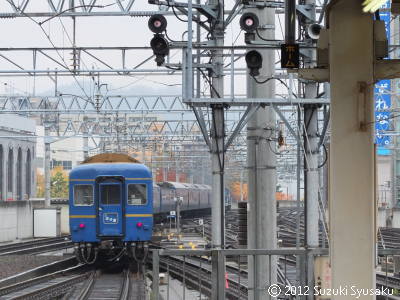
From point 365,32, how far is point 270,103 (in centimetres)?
466

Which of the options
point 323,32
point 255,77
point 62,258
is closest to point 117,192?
point 62,258

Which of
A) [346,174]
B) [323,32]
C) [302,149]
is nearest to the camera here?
[346,174]

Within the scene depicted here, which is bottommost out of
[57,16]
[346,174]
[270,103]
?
[346,174]

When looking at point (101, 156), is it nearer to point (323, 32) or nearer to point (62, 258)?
point (62, 258)

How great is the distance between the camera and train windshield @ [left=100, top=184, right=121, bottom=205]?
18.5 m

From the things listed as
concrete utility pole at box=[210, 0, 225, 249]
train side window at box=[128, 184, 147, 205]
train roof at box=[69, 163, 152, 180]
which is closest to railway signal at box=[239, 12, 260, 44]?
concrete utility pole at box=[210, 0, 225, 249]

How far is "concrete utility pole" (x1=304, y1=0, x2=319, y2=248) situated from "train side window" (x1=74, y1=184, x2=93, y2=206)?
879 centimetres

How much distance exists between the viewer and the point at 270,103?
10734 mm

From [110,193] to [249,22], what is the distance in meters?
9.13

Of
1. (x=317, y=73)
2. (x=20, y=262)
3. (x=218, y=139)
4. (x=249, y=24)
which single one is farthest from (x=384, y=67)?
(x=20, y=262)

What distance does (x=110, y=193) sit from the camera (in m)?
18.5

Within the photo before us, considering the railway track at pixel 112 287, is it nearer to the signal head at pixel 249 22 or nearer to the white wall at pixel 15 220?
the signal head at pixel 249 22

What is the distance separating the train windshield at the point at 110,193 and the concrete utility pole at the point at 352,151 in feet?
42.0

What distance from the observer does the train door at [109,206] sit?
1852 cm
